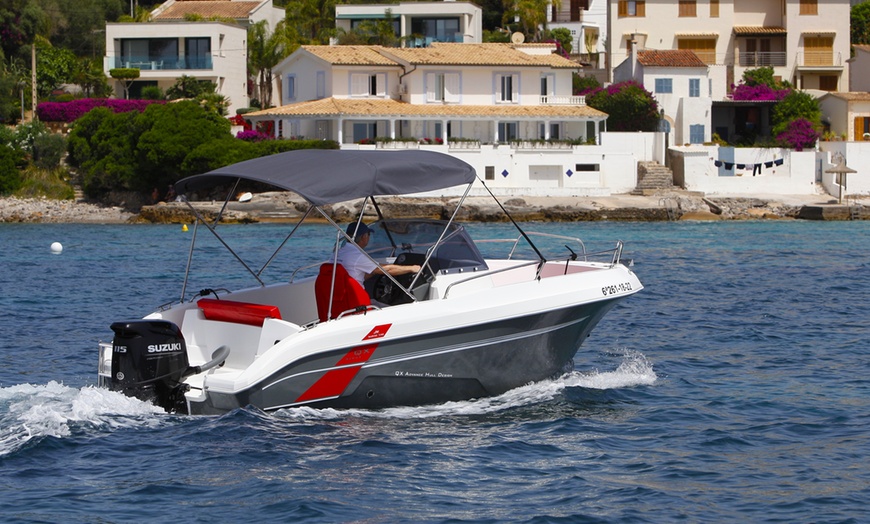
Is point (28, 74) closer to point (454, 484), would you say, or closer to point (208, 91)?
point (208, 91)

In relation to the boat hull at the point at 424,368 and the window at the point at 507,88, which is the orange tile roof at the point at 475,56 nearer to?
the window at the point at 507,88

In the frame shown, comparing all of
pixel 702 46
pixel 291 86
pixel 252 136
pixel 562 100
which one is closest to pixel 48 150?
pixel 252 136

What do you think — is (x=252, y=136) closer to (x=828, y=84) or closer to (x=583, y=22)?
(x=583, y=22)

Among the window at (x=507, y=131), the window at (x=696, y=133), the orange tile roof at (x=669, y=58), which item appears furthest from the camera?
the orange tile roof at (x=669, y=58)

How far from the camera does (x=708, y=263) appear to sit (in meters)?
28.5

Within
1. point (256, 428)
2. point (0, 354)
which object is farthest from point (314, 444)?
point (0, 354)

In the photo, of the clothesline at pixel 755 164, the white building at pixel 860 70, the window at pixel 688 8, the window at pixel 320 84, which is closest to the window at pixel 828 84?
the white building at pixel 860 70

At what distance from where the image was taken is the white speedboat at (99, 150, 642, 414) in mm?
10461

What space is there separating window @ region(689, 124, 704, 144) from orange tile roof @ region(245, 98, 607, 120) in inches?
198

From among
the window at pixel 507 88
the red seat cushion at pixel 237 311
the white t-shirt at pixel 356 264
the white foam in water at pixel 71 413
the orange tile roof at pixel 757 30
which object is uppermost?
the orange tile roof at pixel 757 30

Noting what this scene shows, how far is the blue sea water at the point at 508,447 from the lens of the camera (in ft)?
28.8

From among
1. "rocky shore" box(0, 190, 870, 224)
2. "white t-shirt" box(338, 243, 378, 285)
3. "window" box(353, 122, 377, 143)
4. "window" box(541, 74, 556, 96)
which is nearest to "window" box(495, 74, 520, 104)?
"window" box(541, 74, 556, 96)

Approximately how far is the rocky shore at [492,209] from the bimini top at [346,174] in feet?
107

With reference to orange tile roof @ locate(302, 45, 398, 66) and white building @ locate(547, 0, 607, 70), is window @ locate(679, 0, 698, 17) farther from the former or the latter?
orange tile roof @ locate(302, 45, 398, 66)
